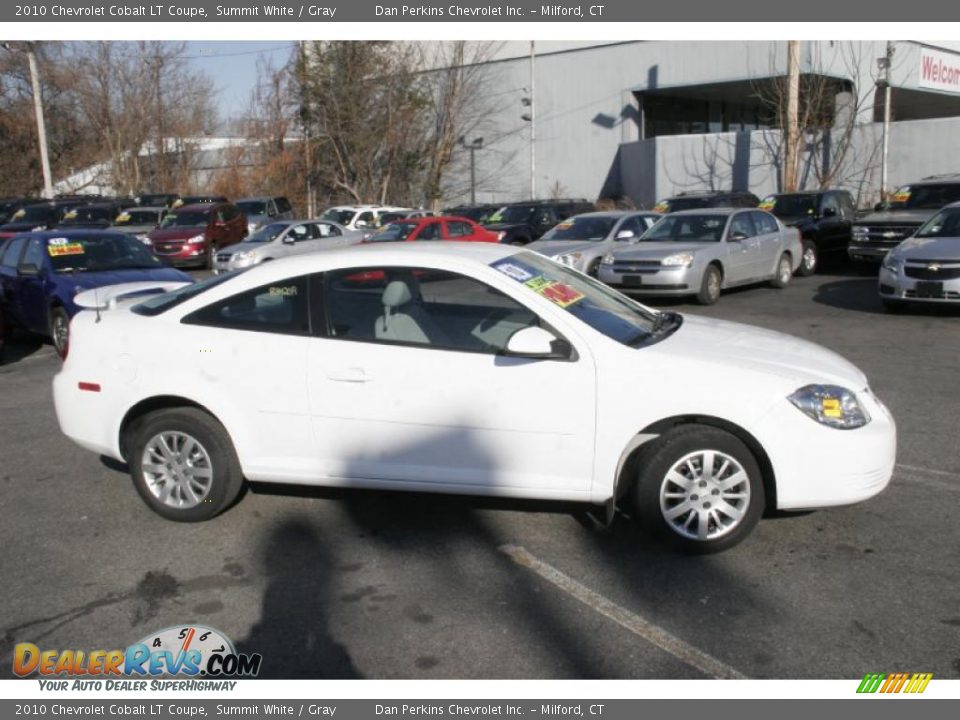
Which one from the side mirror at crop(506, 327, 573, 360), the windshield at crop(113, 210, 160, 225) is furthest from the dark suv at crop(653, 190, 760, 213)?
the side mirror at crop(506, 327, 573, 360)

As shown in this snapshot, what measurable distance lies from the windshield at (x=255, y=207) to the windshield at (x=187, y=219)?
5498 mm

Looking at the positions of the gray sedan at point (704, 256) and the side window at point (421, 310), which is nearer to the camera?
the side window at point (421, 310)

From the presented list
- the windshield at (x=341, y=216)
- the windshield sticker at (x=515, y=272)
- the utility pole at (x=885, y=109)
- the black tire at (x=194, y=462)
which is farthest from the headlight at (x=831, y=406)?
the utility pole at (x=885, y=109)

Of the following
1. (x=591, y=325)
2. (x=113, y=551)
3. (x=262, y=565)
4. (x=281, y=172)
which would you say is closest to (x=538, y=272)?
(x=591, y=325)

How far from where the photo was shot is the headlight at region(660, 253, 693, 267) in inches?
541

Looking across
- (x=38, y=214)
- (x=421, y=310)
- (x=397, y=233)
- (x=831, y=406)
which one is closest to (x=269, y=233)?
(x=397, y=233)

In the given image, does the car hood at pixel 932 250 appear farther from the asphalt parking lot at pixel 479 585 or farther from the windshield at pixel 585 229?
the asphalt parking lot at pixel 479 585

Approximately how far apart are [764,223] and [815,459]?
483 inches

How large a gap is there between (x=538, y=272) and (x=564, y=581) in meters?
1.81

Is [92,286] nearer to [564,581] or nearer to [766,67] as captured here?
[564,581]

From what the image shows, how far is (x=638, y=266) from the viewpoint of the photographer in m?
13.9

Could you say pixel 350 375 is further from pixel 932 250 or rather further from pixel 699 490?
pixel 932 250

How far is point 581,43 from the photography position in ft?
117

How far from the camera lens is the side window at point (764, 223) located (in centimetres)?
1578
